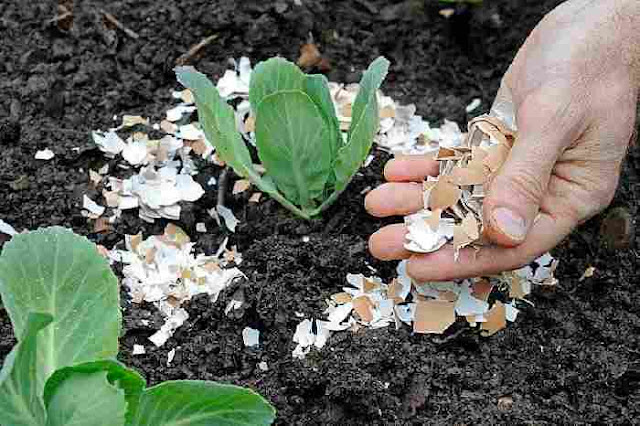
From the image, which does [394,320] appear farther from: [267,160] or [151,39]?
[151,39]

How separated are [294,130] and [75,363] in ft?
2.23

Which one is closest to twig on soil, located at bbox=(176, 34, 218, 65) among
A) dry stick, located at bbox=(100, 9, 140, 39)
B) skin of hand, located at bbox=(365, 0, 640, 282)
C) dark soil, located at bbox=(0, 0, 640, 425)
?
dark soil, located at bbox=(0, 0, 640, 425)

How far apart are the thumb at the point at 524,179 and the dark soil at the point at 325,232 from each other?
0.87 ft

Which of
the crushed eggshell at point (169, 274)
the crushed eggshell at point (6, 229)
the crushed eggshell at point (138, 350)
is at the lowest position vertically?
the crushed eggshell at point (138, 350)

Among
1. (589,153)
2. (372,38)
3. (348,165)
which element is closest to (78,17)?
(372,38)

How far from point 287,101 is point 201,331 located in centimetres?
50

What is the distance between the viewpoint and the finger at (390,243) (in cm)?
180

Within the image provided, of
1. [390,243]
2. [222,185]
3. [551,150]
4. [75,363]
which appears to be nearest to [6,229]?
[222,185]

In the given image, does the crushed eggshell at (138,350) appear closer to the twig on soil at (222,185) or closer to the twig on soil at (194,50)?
the twig on soil at (222,185)

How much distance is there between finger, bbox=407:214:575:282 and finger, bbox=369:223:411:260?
0.10 ft

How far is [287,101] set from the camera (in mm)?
1802

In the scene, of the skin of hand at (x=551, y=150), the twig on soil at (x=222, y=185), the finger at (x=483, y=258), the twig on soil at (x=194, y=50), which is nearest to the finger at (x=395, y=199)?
the skin of hand at (x=551, y=150)

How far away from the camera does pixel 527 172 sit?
168 centimetres

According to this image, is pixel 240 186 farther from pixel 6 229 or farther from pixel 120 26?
pixel 120 26
